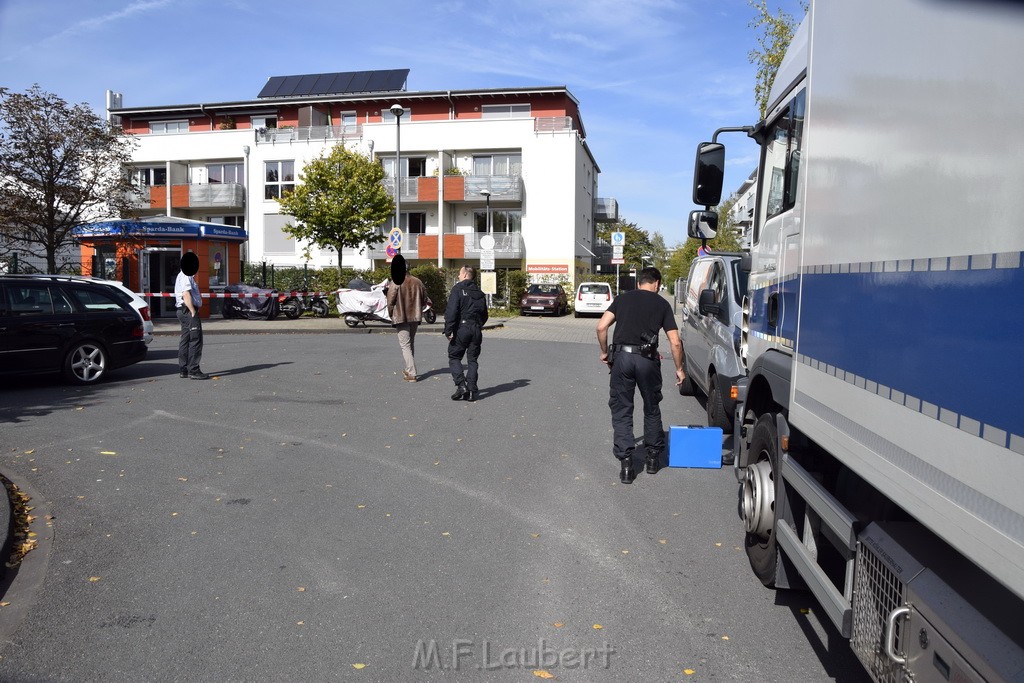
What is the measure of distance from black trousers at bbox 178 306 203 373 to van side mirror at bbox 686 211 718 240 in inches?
332

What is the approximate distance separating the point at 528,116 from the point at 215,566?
4426 cm

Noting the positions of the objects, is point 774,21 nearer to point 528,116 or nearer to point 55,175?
point 55,175

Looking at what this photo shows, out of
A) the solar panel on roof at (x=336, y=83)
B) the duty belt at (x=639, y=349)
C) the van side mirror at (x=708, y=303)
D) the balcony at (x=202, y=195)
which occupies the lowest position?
the duty belt at (x=639, y=349)

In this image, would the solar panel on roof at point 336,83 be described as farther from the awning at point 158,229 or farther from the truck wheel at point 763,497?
the truck wheel at point 763,497

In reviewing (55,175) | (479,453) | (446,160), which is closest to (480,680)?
(479,453)

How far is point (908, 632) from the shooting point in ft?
8.04

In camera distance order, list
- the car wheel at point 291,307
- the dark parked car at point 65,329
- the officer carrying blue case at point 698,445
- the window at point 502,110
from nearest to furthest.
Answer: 1. the officer carrying blue case at point 698,445
2. the dark parked car at point 65,329
3. the car wheel at point 291,307
4. the window at point 502,110

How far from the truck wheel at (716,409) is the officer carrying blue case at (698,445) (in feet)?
3.74

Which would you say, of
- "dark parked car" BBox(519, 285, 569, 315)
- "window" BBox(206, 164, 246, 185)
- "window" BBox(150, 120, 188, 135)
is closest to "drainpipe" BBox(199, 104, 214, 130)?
"window" BBox(150, 120, 188, 135)

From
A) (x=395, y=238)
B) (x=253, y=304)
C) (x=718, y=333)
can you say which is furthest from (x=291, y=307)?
(x=718, y=333)

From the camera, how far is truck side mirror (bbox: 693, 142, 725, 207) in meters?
6.03

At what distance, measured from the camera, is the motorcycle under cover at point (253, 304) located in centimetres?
2733

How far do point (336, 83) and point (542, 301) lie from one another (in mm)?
27498

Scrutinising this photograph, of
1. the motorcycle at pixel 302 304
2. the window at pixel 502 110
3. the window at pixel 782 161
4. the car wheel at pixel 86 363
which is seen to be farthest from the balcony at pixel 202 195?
the window at pixel 782 161
